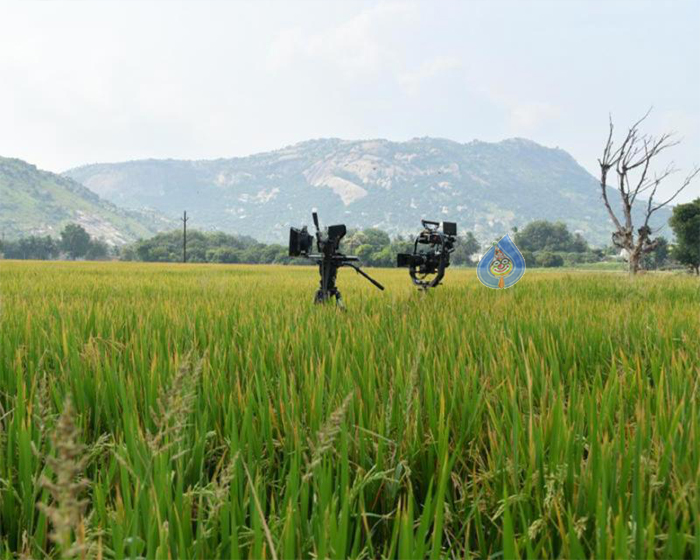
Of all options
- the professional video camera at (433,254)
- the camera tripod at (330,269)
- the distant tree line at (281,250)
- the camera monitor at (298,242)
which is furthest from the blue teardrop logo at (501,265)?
the distant tree line at (281,250)

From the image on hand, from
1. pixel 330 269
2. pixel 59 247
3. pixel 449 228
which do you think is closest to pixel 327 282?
pixel 330 269

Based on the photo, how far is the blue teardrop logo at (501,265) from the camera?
5539 mm

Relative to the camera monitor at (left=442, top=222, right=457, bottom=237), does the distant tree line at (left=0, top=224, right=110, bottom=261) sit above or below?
above

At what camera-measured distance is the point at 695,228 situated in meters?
31.9

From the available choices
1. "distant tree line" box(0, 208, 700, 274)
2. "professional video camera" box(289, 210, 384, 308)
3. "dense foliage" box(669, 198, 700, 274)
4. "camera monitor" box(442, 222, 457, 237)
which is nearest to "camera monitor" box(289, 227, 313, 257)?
"professional video camera" box(289, 210, 384, 308)

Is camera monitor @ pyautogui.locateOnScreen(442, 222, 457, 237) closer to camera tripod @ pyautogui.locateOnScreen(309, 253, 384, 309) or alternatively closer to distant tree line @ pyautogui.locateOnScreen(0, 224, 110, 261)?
camera tripod @ pyautogui.locateOnScreen(309, 253, 384, 309)

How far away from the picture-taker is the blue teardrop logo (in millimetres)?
5539

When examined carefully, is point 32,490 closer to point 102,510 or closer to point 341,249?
point 102,510

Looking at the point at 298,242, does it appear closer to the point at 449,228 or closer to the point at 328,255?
the point at 328,255

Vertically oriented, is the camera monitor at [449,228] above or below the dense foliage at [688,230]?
below

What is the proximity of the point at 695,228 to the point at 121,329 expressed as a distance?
125 ft

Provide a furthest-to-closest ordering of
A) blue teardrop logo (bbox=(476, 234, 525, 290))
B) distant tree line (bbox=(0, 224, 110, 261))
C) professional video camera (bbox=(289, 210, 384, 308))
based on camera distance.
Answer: distant tree line (bbox=(0, 224, 110, 261)) → blue teardrop logo (bbox=(476, 234, 525, 290)) → professional video camera (bbox=(289, 210, 384, 308))

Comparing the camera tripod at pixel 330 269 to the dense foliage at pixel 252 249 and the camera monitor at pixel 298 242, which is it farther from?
the dense foliage at pixel 252 249

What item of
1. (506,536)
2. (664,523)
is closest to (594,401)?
(664,523)
